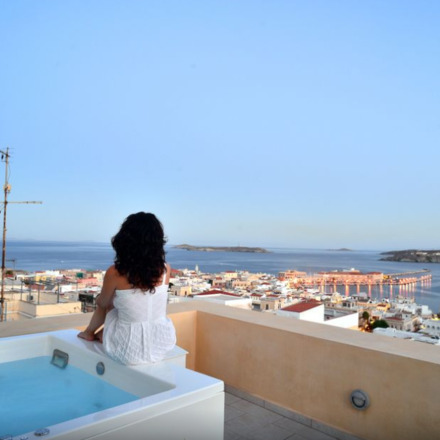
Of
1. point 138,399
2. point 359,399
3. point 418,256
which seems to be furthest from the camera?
point 418,256

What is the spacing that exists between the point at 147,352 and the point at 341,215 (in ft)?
90.4

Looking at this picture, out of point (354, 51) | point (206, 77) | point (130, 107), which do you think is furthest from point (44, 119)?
point (354, 51)

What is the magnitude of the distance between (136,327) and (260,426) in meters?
0.96

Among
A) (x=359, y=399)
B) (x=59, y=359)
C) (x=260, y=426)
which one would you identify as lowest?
(x=260, y=426)

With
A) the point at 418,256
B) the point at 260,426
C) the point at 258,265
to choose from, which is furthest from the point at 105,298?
the point at 258,265

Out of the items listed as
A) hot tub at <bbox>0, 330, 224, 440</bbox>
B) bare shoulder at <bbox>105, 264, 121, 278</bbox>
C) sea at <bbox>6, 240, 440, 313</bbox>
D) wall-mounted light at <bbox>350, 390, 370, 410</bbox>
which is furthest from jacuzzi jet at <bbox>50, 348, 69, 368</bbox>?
sea at <bbox>6, 240, 440, 313</bbox>

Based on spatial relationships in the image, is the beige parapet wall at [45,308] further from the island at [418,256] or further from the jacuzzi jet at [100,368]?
the island at [418,256]

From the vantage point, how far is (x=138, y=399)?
1457 millimetres

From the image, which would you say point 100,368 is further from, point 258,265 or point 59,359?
point 258,265

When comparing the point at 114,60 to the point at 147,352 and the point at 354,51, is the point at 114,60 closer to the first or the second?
the point at 354,51

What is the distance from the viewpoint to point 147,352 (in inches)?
63.8

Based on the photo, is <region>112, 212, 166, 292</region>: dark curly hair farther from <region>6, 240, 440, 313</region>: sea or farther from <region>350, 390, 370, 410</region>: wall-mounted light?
<region>6, 240, 440, 313</region>: sea

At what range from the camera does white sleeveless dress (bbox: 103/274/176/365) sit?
5.19ft

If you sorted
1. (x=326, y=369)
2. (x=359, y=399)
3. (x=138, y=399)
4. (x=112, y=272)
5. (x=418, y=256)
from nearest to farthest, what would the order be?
1. (x=138, y=399)
2. (x=112, y=272)
3. (x=359, y=399)
4. (x=326, y=369)
5. (x=418, y=256)
